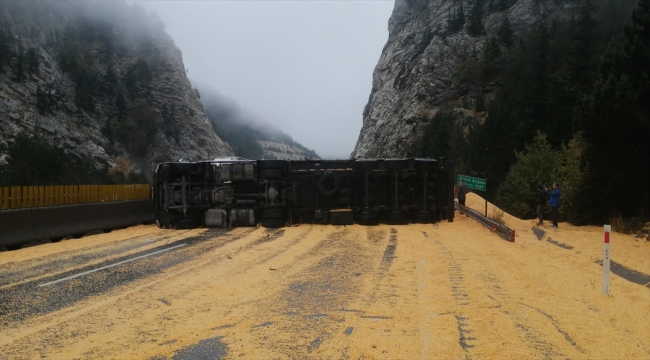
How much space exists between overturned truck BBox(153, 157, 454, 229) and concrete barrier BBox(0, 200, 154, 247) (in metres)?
1.28

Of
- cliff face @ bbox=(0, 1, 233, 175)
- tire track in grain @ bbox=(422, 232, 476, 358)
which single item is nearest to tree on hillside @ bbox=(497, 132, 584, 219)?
tire track in grain @ bbox=(422, 232, 476, 358)

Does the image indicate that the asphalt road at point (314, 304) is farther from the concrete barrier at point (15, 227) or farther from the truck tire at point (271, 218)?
the truck tire at point (271, 218)

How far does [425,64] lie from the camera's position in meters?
109

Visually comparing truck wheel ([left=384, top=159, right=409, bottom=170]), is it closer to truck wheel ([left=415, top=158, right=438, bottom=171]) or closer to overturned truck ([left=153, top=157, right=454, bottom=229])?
overturned truck ([left=153, top=157, right=454, bottom=229])

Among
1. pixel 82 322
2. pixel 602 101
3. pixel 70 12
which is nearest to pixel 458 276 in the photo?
pixel 82 322

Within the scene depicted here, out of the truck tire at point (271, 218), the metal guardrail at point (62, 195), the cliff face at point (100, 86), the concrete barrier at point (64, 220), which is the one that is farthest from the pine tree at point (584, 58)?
the cliff face at point (100, 86)

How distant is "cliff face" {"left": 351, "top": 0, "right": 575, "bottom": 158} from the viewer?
100938mm

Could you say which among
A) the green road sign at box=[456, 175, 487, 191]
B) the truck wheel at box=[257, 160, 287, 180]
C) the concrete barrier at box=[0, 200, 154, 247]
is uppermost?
the truck wheel at box=[257, 160, 287, 180]

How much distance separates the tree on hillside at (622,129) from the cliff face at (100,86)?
227ft

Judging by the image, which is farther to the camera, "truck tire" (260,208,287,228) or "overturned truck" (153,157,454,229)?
"overturned truck" (153,157,454,229)

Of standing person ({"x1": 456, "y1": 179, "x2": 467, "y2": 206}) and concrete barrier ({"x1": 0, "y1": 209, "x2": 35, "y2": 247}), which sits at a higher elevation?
standing person ({"x1": 456, "y1": 179, "x2": 467, "y2": 206})

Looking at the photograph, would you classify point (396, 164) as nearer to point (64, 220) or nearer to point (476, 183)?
point (476, 183)

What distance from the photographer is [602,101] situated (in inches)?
848

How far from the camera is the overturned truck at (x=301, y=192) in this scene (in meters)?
19.3
